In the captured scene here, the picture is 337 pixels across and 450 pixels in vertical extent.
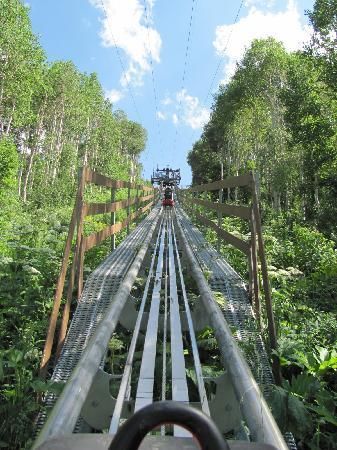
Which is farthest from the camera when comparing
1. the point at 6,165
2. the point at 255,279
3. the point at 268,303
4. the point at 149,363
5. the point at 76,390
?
the point at 6,165

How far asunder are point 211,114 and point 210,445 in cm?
4681

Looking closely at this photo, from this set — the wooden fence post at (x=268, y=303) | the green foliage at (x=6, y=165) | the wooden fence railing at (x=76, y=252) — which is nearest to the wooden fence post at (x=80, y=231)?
the wooden fence railing at (x=76, y=252)

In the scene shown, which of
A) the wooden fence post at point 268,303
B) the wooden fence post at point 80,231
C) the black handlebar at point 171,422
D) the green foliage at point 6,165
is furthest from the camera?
the green foliage at point 6,165

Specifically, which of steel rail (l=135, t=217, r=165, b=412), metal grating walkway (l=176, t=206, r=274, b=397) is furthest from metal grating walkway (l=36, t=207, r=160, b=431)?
metal grating walkway (l=176, t=206, r=274, b=397)

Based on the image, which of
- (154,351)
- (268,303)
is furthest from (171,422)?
(268,303)

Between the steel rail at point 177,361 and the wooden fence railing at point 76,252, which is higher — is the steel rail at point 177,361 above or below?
below

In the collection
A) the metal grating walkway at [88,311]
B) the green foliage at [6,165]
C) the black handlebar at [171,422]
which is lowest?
the metal grating walkway at [88,311]

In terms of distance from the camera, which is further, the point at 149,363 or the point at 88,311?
the point at 88,311

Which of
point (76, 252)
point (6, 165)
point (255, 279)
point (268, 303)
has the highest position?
point (6, 165)

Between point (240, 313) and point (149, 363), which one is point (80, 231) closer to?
point (240, 313)

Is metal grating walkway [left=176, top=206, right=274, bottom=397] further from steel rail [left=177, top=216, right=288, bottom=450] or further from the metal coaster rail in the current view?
steel rail [left=177, top=216, right=288, bottom=450]

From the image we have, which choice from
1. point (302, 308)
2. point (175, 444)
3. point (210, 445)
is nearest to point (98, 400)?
point (175, 444)

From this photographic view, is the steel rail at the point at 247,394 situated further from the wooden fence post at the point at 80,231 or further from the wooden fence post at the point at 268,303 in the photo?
the wooden fence post at the point at 80,231

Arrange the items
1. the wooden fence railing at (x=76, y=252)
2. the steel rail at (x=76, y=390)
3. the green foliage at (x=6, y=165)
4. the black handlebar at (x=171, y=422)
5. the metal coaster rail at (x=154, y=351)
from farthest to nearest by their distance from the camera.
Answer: the green foliage at (x=6, y=165)
the wooden fence railing at (x=76, y=252)
the metal coaster rail at (x=154, y=351)
the steel rail at (x=76, y=390)
the black handlebar at (x=171, y=422)
